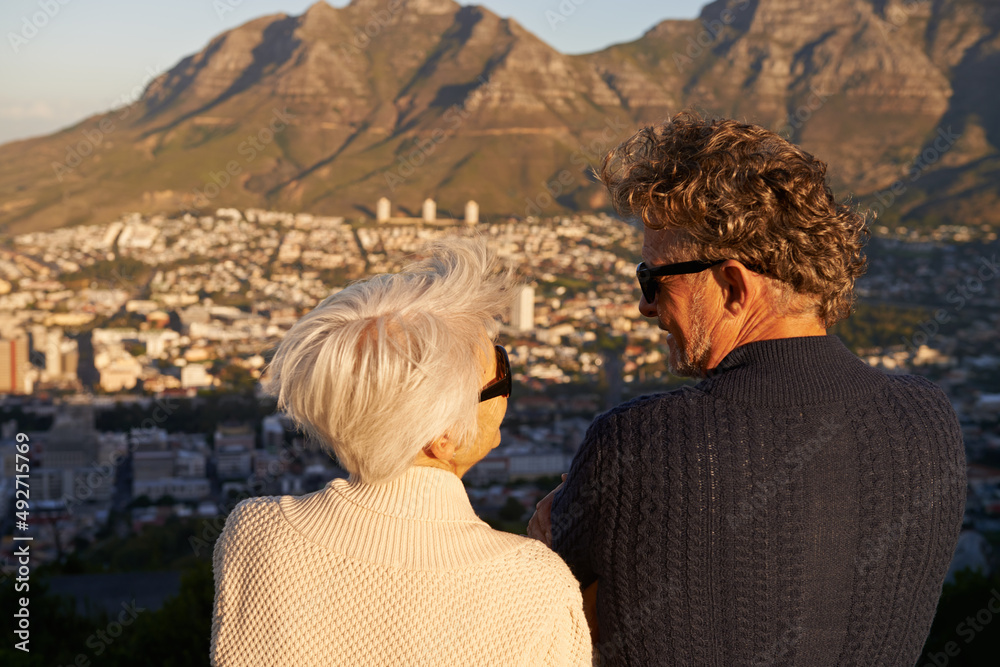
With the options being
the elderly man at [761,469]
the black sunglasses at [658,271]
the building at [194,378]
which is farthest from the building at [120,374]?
the elderly man at [761,469]

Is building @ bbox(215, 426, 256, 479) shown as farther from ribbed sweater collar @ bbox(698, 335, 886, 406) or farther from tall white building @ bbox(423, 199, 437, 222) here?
tall white building @ bbox(423, 199, 437, 222)

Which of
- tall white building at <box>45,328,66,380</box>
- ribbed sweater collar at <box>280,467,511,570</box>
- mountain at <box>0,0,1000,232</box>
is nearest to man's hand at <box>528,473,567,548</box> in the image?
ribbed sweater collar at <box>280,467,511,570</box>

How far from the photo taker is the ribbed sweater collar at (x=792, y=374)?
106cm

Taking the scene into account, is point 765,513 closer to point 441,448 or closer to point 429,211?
point 441,448

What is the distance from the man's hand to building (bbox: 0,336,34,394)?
21789 millimetres

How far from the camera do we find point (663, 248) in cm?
120

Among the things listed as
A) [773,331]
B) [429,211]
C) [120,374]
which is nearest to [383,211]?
[429,211]

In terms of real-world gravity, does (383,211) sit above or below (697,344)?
below

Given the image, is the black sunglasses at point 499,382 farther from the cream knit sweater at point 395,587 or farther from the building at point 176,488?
the building at point 176,488

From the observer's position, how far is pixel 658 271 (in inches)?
47.2

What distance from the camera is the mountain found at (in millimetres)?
42156

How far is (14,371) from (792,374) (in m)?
22.9

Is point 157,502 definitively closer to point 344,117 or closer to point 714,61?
point 344,117

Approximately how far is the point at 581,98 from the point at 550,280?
111 feet
